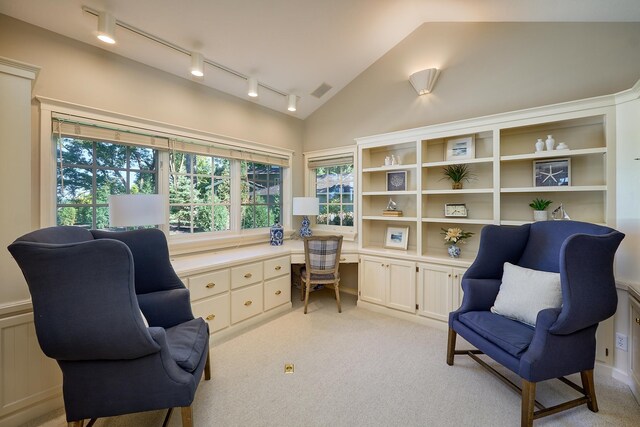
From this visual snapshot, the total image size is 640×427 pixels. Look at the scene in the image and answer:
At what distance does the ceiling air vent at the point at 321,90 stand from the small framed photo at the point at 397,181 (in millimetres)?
1496

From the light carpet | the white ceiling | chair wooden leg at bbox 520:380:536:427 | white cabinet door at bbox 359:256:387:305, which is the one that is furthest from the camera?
white cabinet door at bbox 359:256:387:305

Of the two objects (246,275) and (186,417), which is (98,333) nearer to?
(186,417)

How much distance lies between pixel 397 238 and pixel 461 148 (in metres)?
1.29

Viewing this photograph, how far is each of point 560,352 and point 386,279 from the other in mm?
1758

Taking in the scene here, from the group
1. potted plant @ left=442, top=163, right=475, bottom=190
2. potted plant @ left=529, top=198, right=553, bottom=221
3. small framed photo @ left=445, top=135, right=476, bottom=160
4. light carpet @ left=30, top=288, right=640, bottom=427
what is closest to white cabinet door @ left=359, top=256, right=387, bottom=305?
light carpet @ left=30, top=288, right=640, bottom=427

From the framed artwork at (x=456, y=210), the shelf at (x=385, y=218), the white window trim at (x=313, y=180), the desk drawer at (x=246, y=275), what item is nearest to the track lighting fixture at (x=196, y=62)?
the desk drawer at (x=246, y=275)

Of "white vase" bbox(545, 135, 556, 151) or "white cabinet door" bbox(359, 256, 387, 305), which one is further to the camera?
"white cabinet door" bbox(359, 256, 387, 305)

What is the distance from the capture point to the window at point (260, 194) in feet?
11.9

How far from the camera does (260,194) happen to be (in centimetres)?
385

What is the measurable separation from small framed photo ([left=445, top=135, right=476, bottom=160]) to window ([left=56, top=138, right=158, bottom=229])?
3.26m

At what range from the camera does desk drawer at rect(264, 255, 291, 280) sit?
3.11m

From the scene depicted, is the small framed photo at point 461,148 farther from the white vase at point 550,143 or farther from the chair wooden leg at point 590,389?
the chair wooden leg at point 590,389

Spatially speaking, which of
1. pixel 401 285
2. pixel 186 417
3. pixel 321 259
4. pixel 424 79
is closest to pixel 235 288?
pixel 321 259

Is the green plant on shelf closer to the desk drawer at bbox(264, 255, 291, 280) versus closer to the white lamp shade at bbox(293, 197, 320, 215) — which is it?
the white lamp shade at bbox(293, 197, 320, 215)
